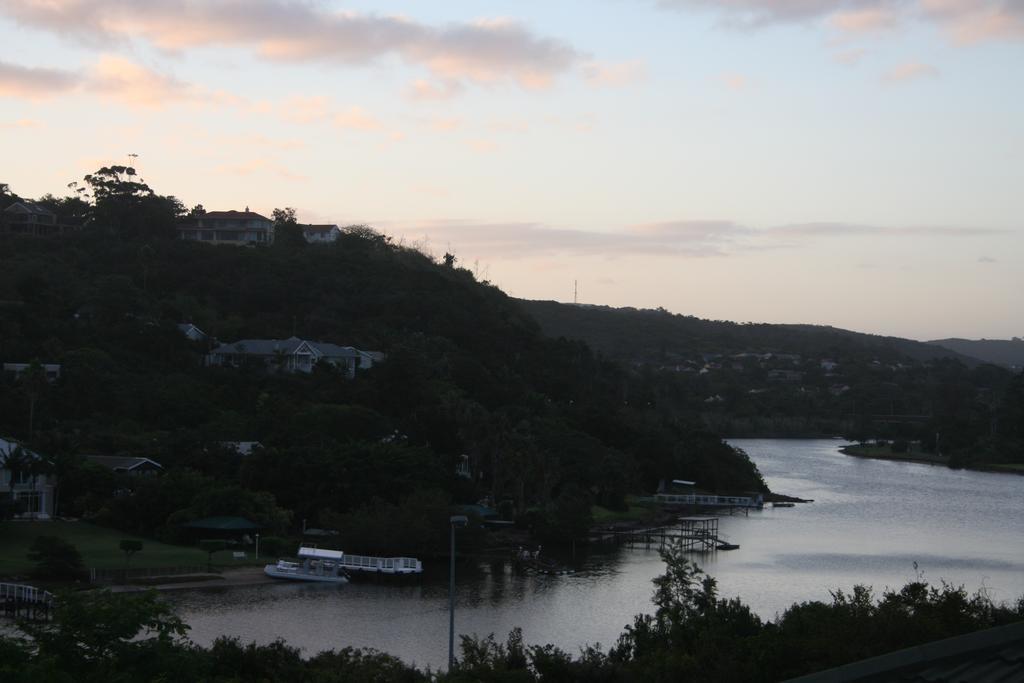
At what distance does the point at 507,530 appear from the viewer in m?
54.7

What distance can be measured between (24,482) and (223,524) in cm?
748

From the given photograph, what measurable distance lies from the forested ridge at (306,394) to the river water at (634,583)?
5703 millimetres

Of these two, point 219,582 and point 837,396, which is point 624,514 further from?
point 837,396

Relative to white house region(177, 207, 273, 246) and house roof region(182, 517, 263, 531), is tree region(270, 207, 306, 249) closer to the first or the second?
white house region(177, 207, 273, 246)

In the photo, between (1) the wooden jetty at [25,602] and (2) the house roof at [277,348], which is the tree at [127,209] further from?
(1) the wooden jetty at [25,602]

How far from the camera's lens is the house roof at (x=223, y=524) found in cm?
4406

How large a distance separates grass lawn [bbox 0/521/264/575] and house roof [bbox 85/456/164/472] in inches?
167

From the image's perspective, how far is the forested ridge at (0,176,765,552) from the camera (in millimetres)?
49562

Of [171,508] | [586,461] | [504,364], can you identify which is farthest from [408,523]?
[504,364]

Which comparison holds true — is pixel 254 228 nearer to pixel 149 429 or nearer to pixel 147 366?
pixel 147 366

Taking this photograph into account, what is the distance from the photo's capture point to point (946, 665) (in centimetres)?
866

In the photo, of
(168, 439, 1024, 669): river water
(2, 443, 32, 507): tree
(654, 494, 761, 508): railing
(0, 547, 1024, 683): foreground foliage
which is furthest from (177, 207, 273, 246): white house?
(0, 547, 1024, 683): foreground foliage

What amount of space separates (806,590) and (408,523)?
15.1 m

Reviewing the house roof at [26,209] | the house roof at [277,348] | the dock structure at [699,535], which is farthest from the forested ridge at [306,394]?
the dock structure at [699,535]
